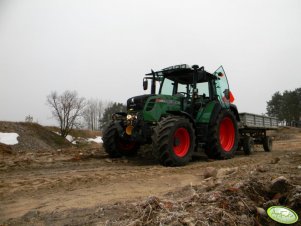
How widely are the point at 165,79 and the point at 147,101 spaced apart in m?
2.01

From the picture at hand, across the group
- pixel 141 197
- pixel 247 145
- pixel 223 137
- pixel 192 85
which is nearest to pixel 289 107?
pixel 247 145

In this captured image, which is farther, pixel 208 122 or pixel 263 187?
pixel 208 122

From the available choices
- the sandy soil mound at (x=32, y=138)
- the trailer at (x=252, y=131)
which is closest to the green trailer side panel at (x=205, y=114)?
the trailer at (x=252, y=131)

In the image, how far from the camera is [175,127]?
736 cm

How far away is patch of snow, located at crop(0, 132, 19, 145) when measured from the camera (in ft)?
55.0

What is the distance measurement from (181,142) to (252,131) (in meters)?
4.88

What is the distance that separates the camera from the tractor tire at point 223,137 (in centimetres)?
889

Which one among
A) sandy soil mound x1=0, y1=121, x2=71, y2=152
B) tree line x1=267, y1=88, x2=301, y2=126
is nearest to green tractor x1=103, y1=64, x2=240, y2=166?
sandy soil mound x1=0, y1=121, x2=71, y2=152

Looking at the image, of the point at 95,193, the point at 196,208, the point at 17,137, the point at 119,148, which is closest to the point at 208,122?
the point at 119,148

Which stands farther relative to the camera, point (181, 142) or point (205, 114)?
point (205, 114)

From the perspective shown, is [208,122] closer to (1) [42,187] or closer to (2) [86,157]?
(2) [86,157]

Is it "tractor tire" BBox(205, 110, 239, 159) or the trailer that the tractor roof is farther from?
the trailer

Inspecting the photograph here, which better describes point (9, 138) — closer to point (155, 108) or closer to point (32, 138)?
point (32, 138)

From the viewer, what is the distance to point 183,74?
9.48 metres
